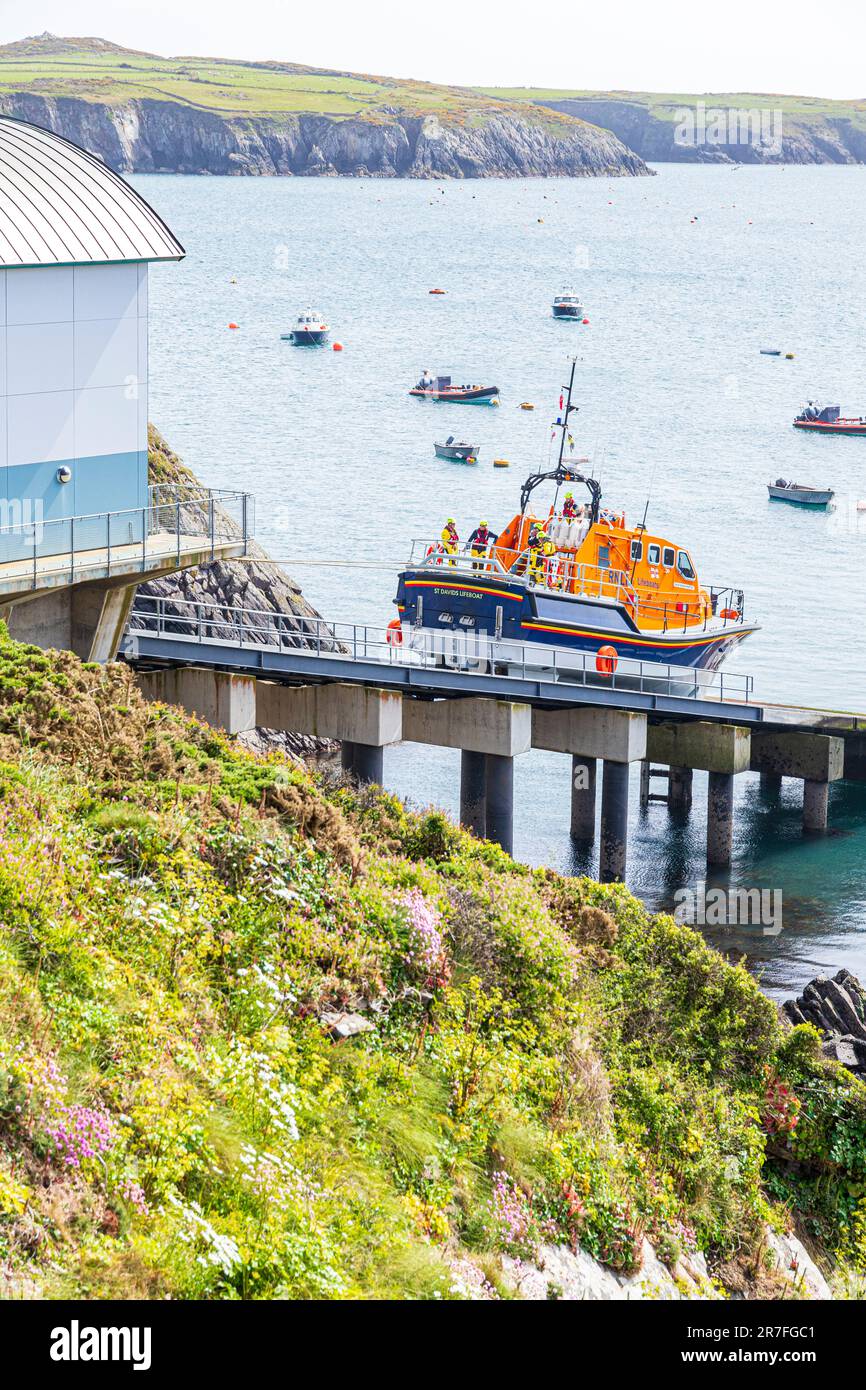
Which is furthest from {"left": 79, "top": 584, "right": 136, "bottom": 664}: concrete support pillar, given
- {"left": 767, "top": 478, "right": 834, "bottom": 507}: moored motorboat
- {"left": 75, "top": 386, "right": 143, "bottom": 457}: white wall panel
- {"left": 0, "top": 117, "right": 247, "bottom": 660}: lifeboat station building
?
{"left": 767, "top": 478, "right": 834, "bottom": 507}: moored motorboat

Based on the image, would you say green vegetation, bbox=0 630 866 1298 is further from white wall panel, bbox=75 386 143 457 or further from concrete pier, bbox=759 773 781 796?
concrete pier, bbox=759 773 781 796

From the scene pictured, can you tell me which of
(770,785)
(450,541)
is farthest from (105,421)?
(770,785)

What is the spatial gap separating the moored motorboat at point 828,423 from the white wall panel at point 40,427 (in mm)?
78260

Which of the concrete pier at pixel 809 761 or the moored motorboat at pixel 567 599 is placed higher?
the moored motorboat at pixel 567 599

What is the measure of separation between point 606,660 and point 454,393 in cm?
6799

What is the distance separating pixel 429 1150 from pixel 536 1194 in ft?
3.03

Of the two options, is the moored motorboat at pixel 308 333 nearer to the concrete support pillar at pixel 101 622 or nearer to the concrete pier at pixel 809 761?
the concrete pier at pixel 809 761

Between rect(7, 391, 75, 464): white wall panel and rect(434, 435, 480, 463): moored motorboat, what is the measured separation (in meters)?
58.4

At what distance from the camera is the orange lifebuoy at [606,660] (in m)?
37.6

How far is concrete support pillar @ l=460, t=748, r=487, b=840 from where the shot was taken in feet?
112

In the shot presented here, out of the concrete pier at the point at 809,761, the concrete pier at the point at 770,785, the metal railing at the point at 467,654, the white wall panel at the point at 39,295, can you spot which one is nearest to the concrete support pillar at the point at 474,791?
the metal railing at the point at 467,654
